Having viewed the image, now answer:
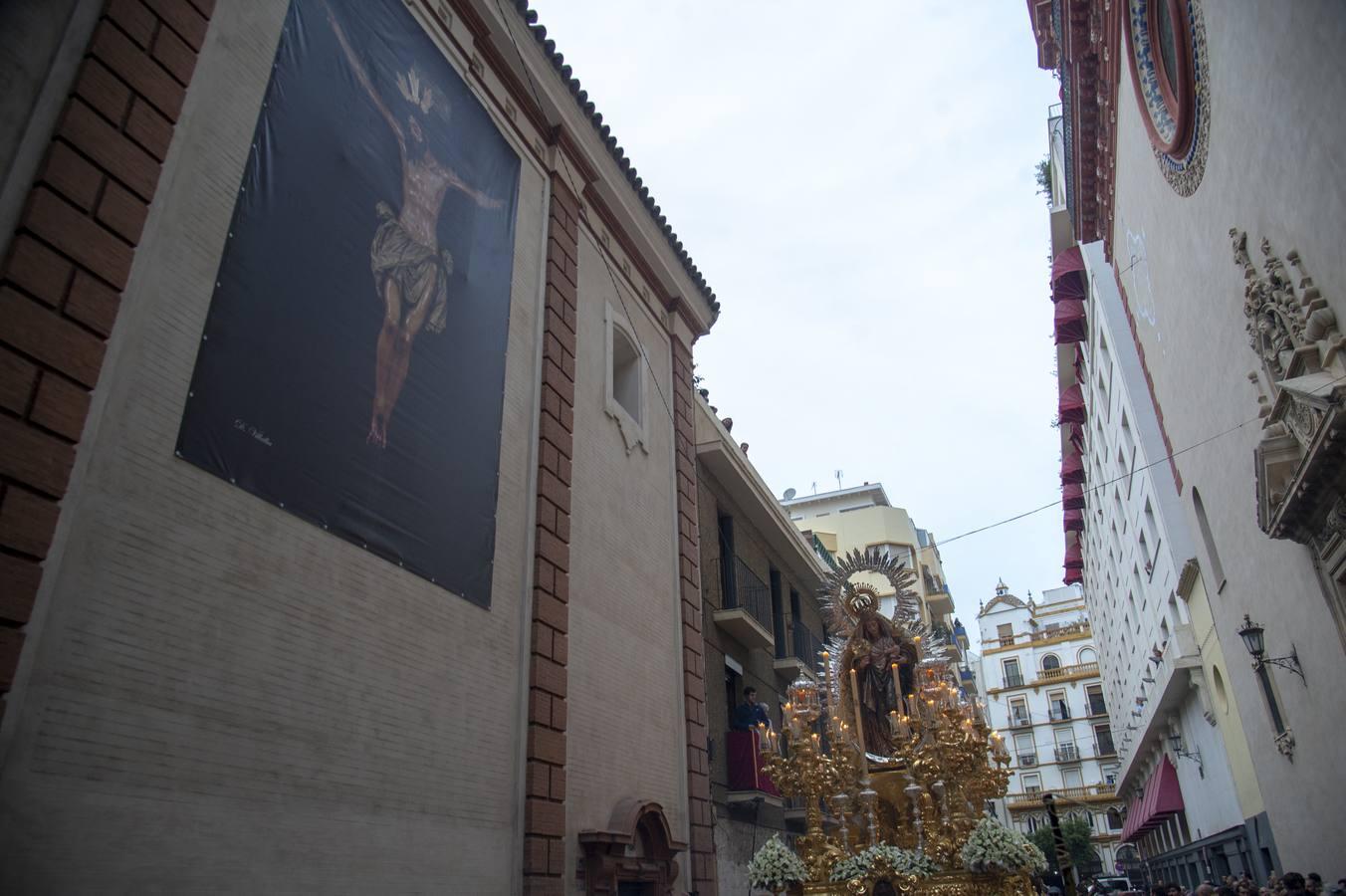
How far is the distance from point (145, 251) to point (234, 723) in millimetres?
3339

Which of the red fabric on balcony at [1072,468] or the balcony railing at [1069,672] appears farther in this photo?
the balcony railing at [1069,672]

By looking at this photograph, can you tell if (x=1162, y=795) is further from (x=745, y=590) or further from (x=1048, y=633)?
(x=1048, y=633)

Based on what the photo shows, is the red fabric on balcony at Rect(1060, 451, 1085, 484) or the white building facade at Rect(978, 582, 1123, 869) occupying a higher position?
the red fabric on balcony at Rect(1060, 451, 1085, 484)

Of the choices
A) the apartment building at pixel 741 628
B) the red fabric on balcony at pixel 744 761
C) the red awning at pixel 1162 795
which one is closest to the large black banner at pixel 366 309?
the apartment building at pixel 741 628

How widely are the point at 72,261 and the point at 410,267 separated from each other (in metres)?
3.87

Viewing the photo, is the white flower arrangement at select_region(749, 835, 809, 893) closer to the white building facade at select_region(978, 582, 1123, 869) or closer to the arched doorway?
the arched doorway

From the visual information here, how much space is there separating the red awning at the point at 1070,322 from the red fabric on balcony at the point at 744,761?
17.0m

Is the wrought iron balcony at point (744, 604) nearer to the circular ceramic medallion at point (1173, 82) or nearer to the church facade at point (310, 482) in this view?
the church facade at point (310, 482)

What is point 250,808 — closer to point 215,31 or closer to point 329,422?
point 329,422

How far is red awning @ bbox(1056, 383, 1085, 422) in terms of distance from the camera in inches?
1208

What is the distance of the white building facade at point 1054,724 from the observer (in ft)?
190

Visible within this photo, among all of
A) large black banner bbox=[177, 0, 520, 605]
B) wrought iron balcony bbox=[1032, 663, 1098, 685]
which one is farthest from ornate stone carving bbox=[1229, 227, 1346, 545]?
wrought iron balcony bbox=[1032, 663, 1098, 685]

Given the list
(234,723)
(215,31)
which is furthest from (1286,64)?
(234,723)

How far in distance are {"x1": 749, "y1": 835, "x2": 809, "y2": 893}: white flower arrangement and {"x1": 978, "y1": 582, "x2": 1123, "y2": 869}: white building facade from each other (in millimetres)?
50395
